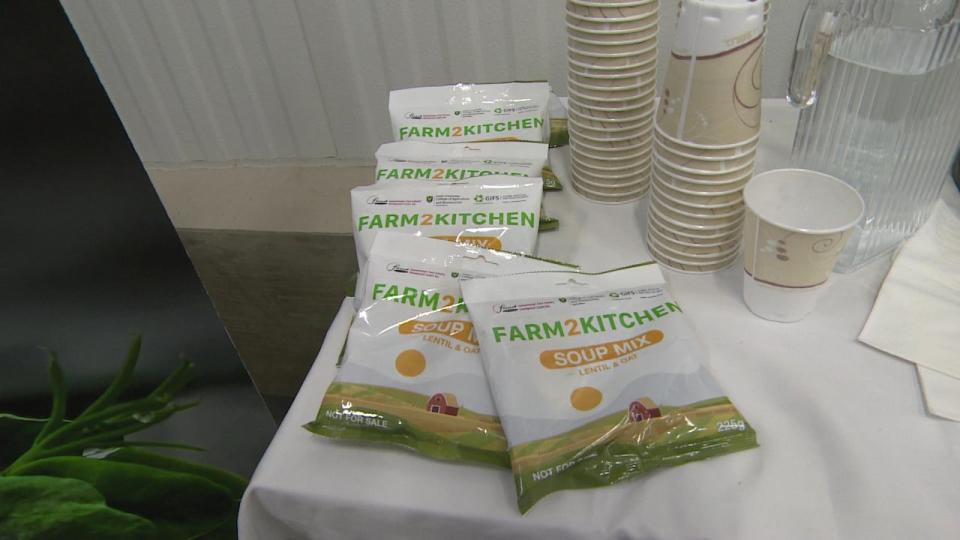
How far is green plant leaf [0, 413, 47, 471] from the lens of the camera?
0.54 meters

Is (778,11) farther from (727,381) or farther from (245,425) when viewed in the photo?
(245,425)

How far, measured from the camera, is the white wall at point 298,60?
4.20 ft

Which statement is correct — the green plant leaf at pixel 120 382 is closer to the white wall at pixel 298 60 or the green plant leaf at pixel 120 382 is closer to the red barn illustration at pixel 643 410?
the red barn illustration at pixel 643 410

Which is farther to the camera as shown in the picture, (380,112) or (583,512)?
(380,112)

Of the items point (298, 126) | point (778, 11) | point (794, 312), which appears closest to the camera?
point (794, 312)

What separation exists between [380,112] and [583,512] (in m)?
1.25

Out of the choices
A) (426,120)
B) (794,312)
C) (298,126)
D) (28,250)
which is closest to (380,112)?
(298,126)

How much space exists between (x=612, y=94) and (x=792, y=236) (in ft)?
0.92

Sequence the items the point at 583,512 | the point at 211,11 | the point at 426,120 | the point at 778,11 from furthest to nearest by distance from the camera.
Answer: the point at 211,11, the point at 778,11, the point at 426,120, the point at 583,512

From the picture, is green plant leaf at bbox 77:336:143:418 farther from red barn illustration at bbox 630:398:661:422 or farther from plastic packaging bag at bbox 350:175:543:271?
red barn illustration at bbox 630:398:661:422

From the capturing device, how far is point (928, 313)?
57 cm

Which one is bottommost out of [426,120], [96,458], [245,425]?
[245,425]

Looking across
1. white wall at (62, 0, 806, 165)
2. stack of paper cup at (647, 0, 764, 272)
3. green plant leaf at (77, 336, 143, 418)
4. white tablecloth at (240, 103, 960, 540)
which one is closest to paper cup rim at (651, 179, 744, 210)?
stack of paper cup at (647, 0, 764, 272)

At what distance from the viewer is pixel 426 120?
84 cm
